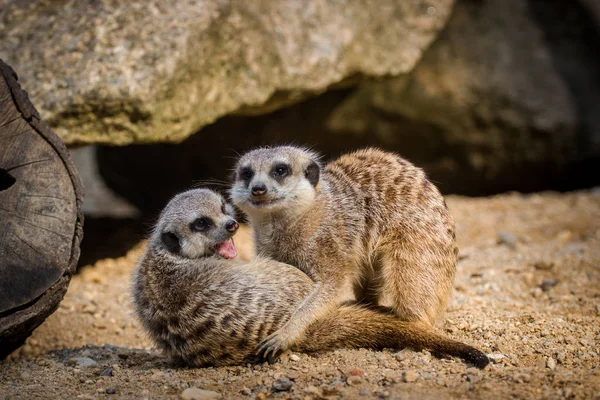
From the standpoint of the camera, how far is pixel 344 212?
118 inches

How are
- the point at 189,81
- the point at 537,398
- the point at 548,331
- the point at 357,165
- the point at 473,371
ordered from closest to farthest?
the point at 537,398, the point at 473,371, the point at 548,331, the point at 357,165, the point at 189,81

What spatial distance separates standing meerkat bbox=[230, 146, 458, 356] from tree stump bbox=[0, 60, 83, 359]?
719mm

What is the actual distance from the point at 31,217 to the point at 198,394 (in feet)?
3.42

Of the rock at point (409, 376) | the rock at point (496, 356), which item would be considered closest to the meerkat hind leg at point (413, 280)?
the rock at point (496, 356)

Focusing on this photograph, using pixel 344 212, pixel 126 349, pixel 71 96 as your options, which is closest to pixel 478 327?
pixel 344 212

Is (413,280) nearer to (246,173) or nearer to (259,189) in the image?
(259,189)

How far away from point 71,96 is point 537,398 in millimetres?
2713

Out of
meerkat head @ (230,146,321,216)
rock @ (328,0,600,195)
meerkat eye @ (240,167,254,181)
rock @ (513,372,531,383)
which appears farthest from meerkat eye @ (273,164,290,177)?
rock @ (328,0,600,195)

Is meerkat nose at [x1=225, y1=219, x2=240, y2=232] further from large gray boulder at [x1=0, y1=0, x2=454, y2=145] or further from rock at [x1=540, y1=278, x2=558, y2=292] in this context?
rock at [x1=540, y1=278, x2=558, y2=292]

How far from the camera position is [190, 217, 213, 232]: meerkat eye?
292cm

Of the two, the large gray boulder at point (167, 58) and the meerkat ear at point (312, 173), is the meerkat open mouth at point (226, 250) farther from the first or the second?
the large gray boulder at point (167, 58)

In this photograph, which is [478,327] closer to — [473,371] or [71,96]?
[473,371]

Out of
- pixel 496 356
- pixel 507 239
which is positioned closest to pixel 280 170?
pixel 496 356

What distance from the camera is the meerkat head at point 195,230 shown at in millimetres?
2898
